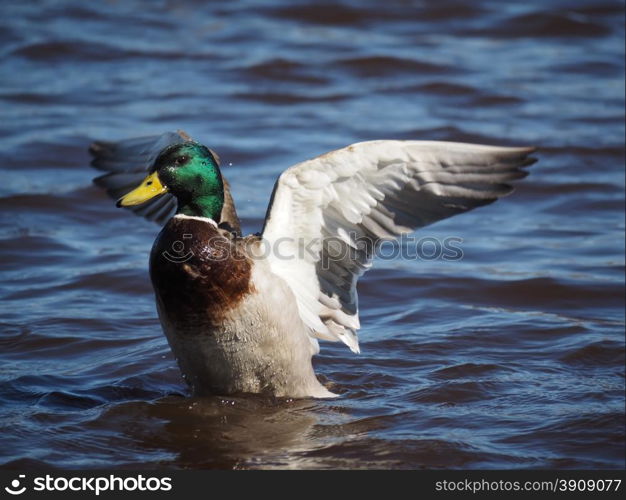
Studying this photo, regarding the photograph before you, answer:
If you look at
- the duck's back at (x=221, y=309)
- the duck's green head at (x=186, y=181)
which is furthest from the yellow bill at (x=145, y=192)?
the duck's back at (x=221, y=309)

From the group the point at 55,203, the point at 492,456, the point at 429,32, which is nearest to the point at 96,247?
the point at 55,203

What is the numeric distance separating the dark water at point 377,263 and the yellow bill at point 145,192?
3.77 feet

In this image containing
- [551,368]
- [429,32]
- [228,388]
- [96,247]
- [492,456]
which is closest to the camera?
[492,456]

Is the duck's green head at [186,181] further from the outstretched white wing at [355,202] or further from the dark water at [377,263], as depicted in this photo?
the dark water at [377,263]

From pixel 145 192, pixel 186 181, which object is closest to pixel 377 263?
pixel 186 181

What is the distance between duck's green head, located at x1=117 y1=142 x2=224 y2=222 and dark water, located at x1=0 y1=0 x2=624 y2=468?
1.08 m

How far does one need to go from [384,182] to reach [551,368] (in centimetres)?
197

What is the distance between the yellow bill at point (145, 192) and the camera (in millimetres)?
5301

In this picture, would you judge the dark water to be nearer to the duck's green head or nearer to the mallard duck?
the mallard duck

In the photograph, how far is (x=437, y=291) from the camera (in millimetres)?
7809

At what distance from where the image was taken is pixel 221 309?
513cm

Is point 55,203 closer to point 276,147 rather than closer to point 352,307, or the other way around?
point 276,147

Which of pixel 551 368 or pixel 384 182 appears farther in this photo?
pixel 551 368

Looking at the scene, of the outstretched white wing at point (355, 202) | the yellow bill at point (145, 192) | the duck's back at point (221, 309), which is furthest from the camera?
the yellow bill at point (145, 192)
